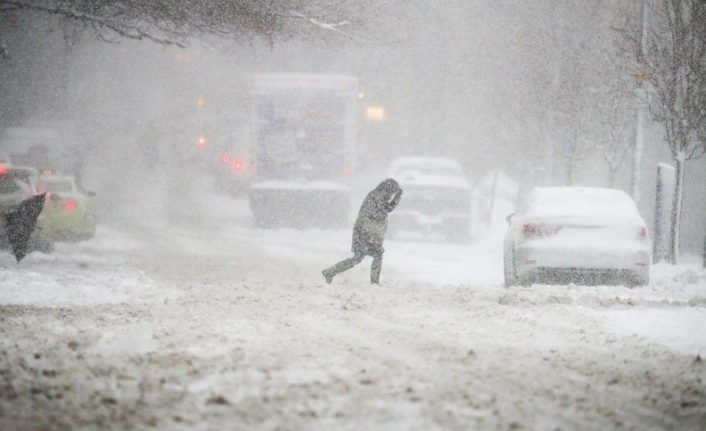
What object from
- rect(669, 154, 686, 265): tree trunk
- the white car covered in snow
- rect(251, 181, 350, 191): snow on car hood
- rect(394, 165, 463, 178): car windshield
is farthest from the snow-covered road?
rect(394, 165, 463, 178): car windshield

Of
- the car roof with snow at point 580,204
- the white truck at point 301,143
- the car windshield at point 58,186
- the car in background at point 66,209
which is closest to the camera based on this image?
the car roof with snow at point 580,204

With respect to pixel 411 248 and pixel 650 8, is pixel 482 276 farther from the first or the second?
pixel 650 8

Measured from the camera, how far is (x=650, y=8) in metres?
15.6

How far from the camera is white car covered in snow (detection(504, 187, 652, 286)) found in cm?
1041

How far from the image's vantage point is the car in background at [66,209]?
49.9 feet

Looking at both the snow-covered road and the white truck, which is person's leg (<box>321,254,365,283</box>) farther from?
the white truck

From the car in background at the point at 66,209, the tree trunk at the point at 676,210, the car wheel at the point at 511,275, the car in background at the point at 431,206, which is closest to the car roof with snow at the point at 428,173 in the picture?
the car in background at the point at 431,206

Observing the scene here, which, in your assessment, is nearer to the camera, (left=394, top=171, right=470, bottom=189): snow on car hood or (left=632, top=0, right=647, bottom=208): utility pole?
(left=632, top=0, right=647, bottom=208): utility pole

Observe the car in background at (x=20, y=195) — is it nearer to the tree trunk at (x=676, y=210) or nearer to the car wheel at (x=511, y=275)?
the car wheel at (x=511, y=275)

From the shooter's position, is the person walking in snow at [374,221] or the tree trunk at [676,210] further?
the tree trunk at [676,210]

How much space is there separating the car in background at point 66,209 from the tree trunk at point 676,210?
38.6ft

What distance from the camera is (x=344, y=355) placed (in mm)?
5922

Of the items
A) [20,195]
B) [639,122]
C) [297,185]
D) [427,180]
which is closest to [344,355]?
[20,195]

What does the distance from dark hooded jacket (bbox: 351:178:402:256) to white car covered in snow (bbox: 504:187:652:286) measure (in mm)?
1970
